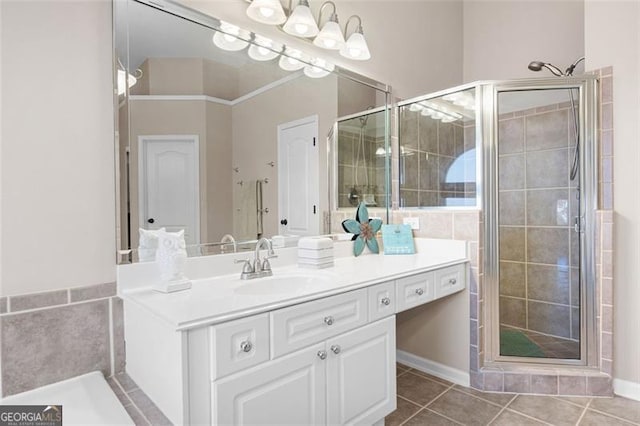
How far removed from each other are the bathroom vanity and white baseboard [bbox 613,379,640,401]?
4.02 feet

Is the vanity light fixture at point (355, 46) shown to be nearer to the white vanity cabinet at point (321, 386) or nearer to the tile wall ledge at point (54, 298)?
the white vanity cabinet at point (321, 386)

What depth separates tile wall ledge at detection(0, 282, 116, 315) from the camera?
1179 millimetres

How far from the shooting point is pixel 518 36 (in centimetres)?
305

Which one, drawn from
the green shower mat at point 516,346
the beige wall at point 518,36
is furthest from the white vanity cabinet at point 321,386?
the beige wall at point 518,36

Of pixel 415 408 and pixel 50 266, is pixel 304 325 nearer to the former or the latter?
pixel 50 266

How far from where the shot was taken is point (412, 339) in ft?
7.91

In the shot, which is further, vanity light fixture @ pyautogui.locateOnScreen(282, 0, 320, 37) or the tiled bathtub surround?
vanity light fixture @ pyautogui.locateOnScreen(282, 0, 320, 37)

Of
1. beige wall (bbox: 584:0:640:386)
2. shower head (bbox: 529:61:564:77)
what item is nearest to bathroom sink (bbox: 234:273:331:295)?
beige wall (bbox: 584:0:640:386)

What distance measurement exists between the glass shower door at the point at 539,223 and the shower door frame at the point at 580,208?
0.15 ft

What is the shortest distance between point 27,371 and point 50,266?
354mm

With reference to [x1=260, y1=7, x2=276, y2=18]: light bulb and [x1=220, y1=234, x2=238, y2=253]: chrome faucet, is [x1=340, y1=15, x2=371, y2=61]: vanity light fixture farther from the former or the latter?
[x1=220, y1=234, x2=238, y2=253]: chrome faucet

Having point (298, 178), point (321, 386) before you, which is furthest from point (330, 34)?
point (321, 386)

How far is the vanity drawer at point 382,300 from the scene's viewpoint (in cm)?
152

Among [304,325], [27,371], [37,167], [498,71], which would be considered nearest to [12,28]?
[37,167]
